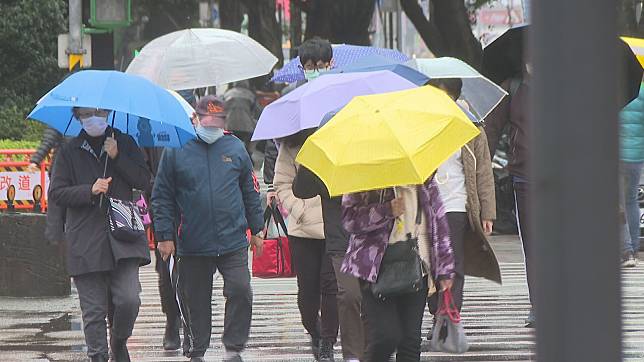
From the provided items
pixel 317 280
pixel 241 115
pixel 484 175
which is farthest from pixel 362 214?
pixel 241 115

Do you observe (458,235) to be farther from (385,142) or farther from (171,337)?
(385,142)

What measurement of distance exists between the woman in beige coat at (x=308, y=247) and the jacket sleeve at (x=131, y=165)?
97cm

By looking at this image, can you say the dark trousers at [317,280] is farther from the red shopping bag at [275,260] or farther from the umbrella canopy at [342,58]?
the umbrella canopy at [342,58]

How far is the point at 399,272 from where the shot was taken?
249 inches

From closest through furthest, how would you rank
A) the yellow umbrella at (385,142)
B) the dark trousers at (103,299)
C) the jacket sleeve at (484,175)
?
the yellow umbrella at (385,142)
the dark trousers at (103,299)
the jacket sleeve at (484,175)

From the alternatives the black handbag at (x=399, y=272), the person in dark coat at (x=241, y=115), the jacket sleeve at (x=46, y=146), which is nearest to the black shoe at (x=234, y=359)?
the black handbag at (x=399, y=272)

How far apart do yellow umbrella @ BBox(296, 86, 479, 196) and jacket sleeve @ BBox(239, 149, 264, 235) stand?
190 cm

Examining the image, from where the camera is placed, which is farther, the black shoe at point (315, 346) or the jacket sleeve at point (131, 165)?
the black shoe at point (315, 346)

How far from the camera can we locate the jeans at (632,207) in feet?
42.7

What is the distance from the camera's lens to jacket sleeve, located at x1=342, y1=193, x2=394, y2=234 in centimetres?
641

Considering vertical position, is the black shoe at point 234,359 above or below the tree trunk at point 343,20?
below

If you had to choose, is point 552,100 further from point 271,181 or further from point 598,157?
point 271,181

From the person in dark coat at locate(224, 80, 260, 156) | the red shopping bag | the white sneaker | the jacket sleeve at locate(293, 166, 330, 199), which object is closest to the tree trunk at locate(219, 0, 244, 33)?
the person in dark coat at locate(224, 80, 260, 156)

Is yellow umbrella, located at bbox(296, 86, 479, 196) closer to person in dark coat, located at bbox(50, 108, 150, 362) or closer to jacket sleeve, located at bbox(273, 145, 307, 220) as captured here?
person in dark coat, located at bbox(50, 108, 150, 362)
